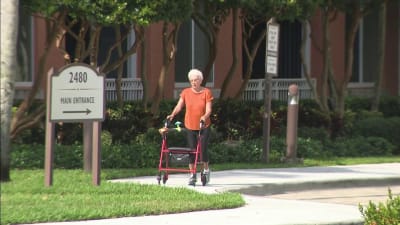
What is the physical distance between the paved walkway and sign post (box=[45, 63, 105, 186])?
1.83m

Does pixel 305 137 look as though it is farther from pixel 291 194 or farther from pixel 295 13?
pixel 291 194

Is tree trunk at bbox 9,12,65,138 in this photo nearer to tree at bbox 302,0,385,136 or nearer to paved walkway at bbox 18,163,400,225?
paved walkway at bbox 18,163,400,225

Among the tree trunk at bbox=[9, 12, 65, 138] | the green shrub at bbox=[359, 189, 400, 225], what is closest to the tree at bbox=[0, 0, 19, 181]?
the green shrub at bbox=[359, 189, 400, 225]

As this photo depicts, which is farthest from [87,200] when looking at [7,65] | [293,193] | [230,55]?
[230,55]

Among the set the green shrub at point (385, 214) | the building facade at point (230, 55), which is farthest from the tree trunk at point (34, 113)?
the green shrub at point (385, 214)

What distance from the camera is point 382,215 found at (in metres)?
8.93

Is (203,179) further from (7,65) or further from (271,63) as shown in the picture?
(271,63)

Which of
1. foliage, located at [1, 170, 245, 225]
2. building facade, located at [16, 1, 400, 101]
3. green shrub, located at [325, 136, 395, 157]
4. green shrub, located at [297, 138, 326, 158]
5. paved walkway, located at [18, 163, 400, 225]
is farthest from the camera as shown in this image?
building facade, located at [16, 1, 400, 101]

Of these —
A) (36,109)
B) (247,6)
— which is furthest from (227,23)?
(36,109)

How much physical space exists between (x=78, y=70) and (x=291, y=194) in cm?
449

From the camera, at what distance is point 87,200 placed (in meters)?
11.2

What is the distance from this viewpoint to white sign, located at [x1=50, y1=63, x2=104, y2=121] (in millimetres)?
11492

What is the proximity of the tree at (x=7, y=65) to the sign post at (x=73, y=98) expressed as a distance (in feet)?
1.75

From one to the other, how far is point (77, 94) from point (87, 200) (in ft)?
4.71
